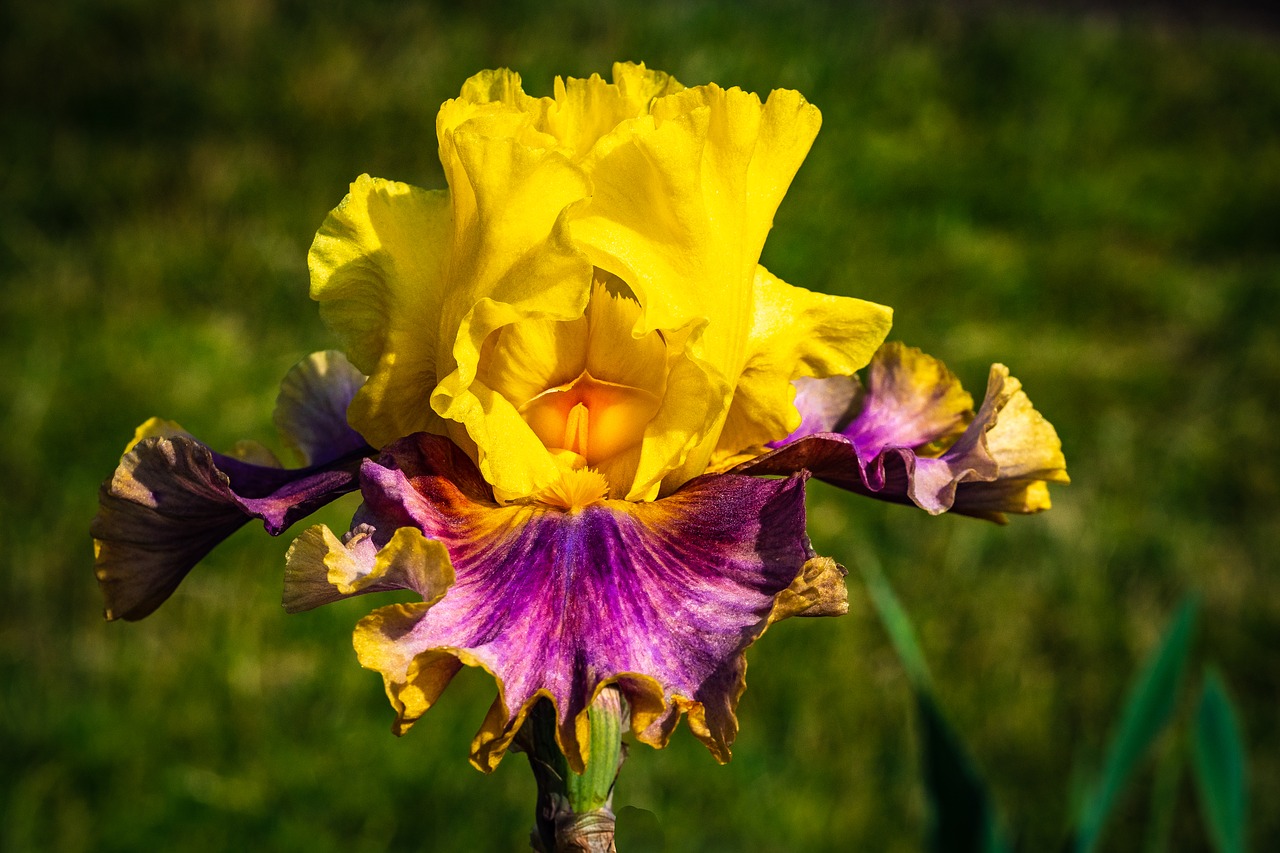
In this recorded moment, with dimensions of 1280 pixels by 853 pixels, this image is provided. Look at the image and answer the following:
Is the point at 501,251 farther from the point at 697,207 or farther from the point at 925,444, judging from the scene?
the point at 925,444

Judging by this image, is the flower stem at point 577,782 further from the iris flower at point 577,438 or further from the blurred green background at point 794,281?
the blurred green background at point 794,281

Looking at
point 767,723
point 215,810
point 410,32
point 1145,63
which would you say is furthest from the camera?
point 1145,63

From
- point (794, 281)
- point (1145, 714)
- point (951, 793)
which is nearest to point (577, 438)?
point (951, 793)

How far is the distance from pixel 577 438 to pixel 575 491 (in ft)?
0.15

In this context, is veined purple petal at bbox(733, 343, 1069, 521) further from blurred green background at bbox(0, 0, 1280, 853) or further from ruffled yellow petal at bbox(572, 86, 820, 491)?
blurred green background at bbox(0, 0, 1280, 853)

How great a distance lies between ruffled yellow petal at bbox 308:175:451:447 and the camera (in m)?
0.63

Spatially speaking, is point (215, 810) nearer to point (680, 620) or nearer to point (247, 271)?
point (680, 620)

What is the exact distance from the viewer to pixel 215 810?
159 cm

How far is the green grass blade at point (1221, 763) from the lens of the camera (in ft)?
3.59

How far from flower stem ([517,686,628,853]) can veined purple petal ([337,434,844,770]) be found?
47mm

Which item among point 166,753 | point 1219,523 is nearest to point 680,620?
point 166,753

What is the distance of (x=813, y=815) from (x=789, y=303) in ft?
3.70

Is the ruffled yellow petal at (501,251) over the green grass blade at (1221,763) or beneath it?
over

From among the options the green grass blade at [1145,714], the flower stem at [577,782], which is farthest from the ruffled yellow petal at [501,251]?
the green grass blade at [1145,714]
